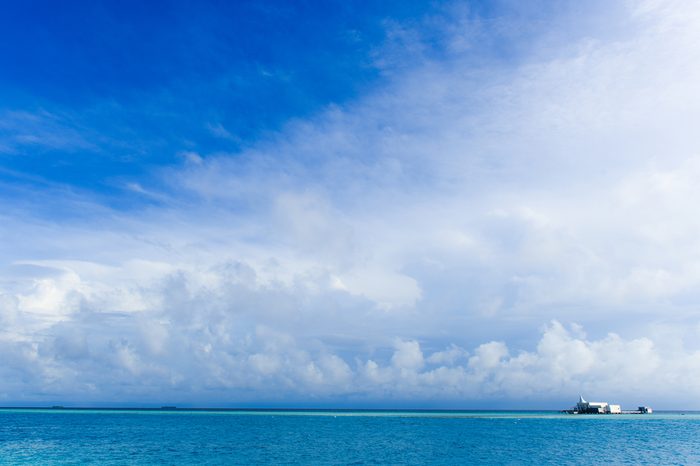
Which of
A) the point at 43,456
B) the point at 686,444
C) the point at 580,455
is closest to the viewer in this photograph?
the point at 43,456

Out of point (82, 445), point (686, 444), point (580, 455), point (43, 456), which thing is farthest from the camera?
point (686, 444)

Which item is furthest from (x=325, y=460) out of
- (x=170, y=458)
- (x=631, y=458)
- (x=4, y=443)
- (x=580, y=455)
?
(x=4, y=443)

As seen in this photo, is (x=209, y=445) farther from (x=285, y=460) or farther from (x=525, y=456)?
(x=525, y=456)

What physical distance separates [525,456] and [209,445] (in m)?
47.9

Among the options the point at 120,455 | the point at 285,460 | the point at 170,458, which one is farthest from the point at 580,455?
the point at 120,455

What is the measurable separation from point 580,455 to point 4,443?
88.8 meters

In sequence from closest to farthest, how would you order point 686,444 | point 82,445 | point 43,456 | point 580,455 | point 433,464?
point 433,464 → point 43,456 → point 580,455 → point 82,445 → point 686,444

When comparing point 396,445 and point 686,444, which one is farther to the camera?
point 686,444

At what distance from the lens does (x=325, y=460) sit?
64625 millimetres

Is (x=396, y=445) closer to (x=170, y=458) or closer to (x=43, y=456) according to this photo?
(x=170, y=458)

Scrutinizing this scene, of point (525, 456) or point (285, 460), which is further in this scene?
point (525, 456)

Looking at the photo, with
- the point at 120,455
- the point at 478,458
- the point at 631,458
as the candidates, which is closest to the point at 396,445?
the point at 478,458

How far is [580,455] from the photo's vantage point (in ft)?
235

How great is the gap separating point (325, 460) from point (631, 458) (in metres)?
40.7
